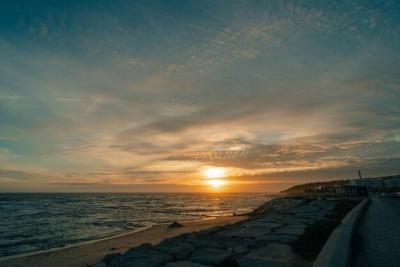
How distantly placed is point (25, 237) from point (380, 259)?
16.5m

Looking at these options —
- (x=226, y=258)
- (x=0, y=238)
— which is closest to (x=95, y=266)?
(x=226, y=258)

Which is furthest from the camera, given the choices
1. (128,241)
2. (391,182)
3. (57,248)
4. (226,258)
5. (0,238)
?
(391,182)

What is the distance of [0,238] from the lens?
587 inches

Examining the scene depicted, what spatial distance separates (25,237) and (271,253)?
14.9 metres

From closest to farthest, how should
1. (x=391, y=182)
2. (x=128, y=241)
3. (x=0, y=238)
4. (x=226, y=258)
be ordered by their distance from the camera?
(x=226, y=258)
(x=128, y=241)
(x=0, y=238)
(x=391, y=182)

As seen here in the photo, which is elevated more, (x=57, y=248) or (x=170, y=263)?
(x=170, y=263)

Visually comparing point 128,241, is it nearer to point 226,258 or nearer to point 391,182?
point 226,258

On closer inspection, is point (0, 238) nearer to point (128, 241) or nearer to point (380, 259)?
point (128, 241)

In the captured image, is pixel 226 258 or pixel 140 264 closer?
pixel 140 264

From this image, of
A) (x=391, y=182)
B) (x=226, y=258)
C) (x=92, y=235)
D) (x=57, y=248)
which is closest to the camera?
(x=226, y=258)

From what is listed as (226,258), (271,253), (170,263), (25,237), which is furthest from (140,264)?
(25,237)

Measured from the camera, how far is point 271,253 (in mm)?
5504

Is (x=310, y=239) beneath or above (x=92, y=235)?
above

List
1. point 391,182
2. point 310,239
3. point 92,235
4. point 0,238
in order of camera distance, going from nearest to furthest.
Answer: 1. point 310,239
2. point 0,238
3. point 92,235
4. point 391,182
